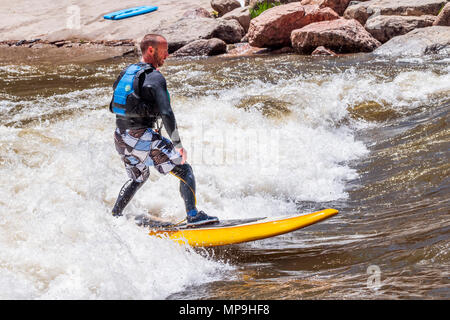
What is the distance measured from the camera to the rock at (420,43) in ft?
35.5

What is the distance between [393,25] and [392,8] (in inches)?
37.0

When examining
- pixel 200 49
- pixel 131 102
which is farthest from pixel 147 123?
pixel 200 49

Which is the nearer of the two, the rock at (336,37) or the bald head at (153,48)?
the bald head at (153,48)

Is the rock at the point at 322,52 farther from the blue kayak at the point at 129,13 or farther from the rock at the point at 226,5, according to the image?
the blue kayak at the point at 129,13

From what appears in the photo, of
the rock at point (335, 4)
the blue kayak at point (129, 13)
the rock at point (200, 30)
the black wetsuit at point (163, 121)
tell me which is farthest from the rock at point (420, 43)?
the blue kayak at point (129, 13)

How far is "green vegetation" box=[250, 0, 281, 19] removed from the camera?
15216 mm

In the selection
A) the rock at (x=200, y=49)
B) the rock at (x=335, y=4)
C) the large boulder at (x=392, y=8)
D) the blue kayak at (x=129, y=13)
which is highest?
the blue kayak at (x=129, y=13)

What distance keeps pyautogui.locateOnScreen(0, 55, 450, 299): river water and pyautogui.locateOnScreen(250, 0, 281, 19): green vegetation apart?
19.5 ft

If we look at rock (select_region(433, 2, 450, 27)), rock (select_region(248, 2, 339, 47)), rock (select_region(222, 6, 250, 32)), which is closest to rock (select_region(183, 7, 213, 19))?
rock (select_region(222, 6, 250, 32))

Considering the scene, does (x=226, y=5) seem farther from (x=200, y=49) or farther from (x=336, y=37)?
(x=336, y=37)

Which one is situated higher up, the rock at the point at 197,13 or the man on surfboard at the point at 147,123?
the rock at the point at 197,13

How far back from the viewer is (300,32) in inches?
484

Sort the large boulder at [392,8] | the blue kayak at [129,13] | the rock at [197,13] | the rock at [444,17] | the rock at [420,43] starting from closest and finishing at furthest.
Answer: the rock at [420,43]
the rock at [444,17]
the large boulder at [392,8]
the rock at [197,13]
the blue kayak at [129,13]

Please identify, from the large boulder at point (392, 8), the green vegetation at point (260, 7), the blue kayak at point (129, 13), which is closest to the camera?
the large boulder at point (392, 8)
